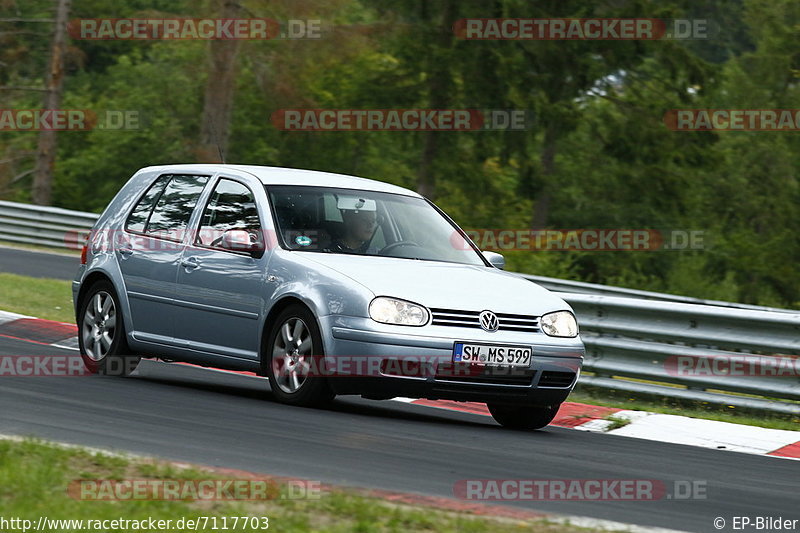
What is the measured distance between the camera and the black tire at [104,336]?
1084 centimetres

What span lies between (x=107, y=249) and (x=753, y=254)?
36359 millimetres

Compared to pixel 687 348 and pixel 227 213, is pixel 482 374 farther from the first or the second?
pixel 687 348

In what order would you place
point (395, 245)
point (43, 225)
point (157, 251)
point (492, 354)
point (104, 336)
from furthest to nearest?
point (43, 225)
point (104, 336)
point (157, 251)
point (395, 245)
point (492, 354)

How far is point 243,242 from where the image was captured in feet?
31.4

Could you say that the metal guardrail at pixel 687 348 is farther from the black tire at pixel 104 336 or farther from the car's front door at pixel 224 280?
the black tire at pixel 104 336

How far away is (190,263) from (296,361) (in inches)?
59.0

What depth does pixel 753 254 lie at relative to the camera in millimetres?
44656

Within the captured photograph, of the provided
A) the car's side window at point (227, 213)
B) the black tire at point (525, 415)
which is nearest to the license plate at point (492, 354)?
the black tire at point (525, 415)

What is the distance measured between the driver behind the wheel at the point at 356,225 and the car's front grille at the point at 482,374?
4.49 feet

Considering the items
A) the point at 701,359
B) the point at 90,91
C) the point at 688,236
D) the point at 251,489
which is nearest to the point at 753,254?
the point at 688,236

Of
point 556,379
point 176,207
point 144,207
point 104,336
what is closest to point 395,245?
point 556,379

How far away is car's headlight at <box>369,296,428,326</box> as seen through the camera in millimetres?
8742

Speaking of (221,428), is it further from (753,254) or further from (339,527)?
(753,254)

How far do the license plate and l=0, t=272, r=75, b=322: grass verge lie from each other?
7.86 metres
